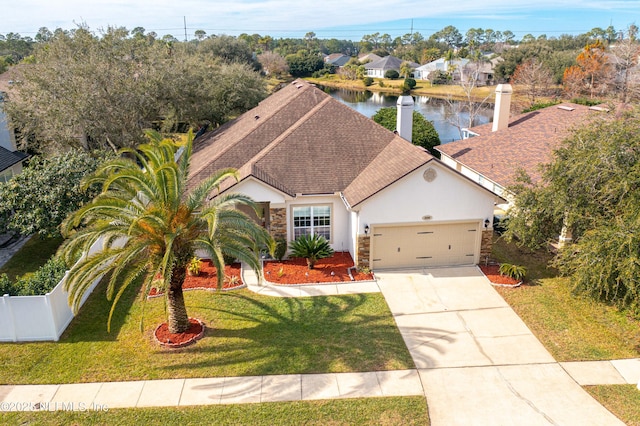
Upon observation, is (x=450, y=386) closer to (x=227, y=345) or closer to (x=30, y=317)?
(x=227, y=345)

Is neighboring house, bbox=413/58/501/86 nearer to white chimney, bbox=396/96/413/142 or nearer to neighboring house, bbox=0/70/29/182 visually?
white chimney, bbox=396/96/413/142

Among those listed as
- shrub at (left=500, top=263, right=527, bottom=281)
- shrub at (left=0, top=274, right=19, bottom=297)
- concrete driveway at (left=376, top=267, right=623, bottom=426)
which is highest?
shrub at (left=0, top=274, right=19, bottom=297)

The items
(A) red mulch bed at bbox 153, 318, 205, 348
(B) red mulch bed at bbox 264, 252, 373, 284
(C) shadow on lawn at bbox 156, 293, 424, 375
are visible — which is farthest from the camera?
(B) red mulch bed at bbox 264, 252, 373, 284

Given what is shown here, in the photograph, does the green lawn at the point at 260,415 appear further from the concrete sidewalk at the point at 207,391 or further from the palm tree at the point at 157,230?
the palm tree at the point at 157,230

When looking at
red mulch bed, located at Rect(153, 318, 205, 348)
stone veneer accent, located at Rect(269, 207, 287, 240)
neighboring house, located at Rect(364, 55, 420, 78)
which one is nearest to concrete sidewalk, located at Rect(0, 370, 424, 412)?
red mulch bed, located at Rect(153, 318, 205, 348)

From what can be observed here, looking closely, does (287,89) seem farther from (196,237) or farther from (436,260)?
(196,237)
